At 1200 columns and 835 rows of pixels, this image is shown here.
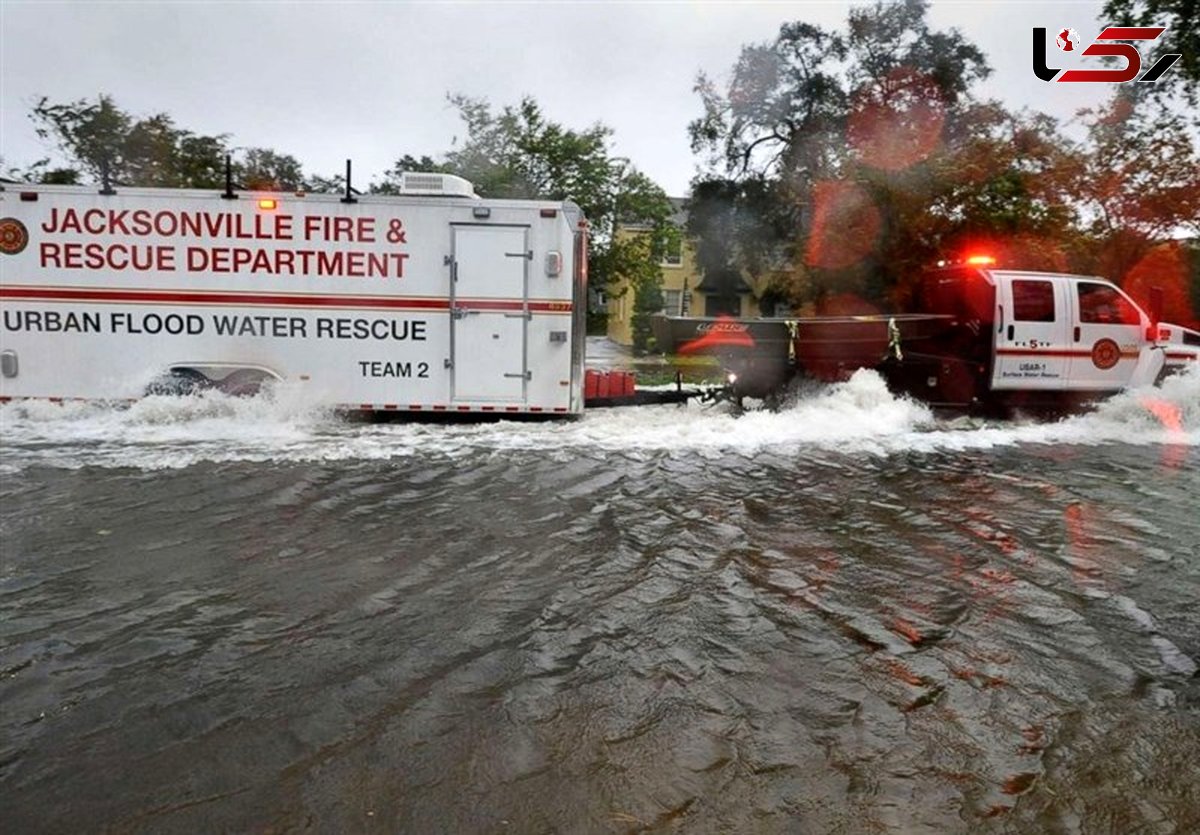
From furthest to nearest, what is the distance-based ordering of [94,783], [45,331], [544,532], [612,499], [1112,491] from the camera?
[45,331] → [1112,491] → [612,499] → [544,532] → [94,783]

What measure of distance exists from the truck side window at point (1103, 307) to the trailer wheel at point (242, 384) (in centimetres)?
1053

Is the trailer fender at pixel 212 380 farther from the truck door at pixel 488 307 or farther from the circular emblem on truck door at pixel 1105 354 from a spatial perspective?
the circular emblem on truck door at pixel 1105 354

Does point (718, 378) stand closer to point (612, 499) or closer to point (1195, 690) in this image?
point (612, 499)

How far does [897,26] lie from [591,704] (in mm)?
29274

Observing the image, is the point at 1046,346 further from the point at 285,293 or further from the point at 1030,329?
the point at 285,293

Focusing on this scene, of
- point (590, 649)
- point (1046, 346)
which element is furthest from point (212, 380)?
point (1046, 346)

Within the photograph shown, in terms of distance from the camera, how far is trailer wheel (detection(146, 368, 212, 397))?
10.2 metres

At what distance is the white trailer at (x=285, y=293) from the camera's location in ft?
33.2

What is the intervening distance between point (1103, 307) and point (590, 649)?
33.9 ft

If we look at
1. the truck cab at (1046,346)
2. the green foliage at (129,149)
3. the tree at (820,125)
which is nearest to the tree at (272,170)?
the green foliage at (129,149)

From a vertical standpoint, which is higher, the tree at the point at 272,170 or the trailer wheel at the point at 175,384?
the tree at the point at 272,170

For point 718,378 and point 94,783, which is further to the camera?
point 718,378

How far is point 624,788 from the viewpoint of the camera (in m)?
3.05

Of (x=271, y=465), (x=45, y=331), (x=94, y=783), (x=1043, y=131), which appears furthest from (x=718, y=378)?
(x=1043, y=131)
